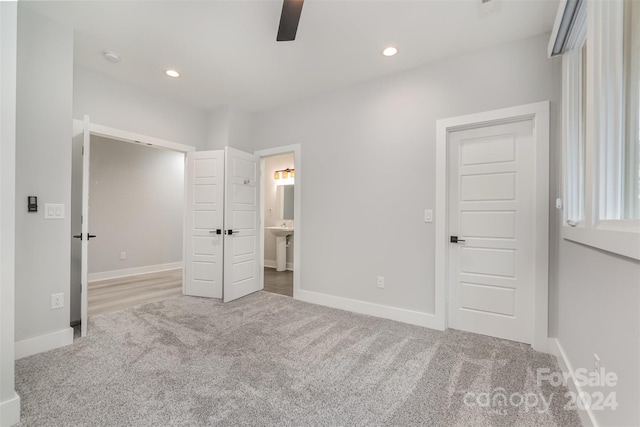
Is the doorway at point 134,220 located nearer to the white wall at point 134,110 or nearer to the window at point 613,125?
the white wall at point 134,110

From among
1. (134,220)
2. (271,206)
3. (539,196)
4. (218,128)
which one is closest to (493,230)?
(539,196)

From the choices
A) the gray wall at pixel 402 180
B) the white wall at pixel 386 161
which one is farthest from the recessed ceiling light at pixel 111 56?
the white wall at pixel 386 161

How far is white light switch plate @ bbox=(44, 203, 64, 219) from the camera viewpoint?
7.55ft


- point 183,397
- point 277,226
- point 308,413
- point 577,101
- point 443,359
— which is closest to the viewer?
point 308,413

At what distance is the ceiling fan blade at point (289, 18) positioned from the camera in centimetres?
165

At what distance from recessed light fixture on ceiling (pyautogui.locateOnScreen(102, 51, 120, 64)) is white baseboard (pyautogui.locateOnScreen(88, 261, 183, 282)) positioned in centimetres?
363

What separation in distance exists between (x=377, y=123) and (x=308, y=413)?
2.78 m

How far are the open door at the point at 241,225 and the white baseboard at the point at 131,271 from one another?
276cm

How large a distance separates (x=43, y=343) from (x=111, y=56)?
2698 millimetres

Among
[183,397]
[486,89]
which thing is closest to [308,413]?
[183,397]

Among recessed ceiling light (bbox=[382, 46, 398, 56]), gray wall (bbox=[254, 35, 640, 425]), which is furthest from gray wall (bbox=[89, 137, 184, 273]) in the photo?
recessed ceiling light (bbox=[382, 46, 398, 56])

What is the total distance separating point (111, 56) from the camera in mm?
2738

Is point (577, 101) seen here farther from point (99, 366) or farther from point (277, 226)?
point (277, 226)

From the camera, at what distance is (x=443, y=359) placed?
2.16 meters
